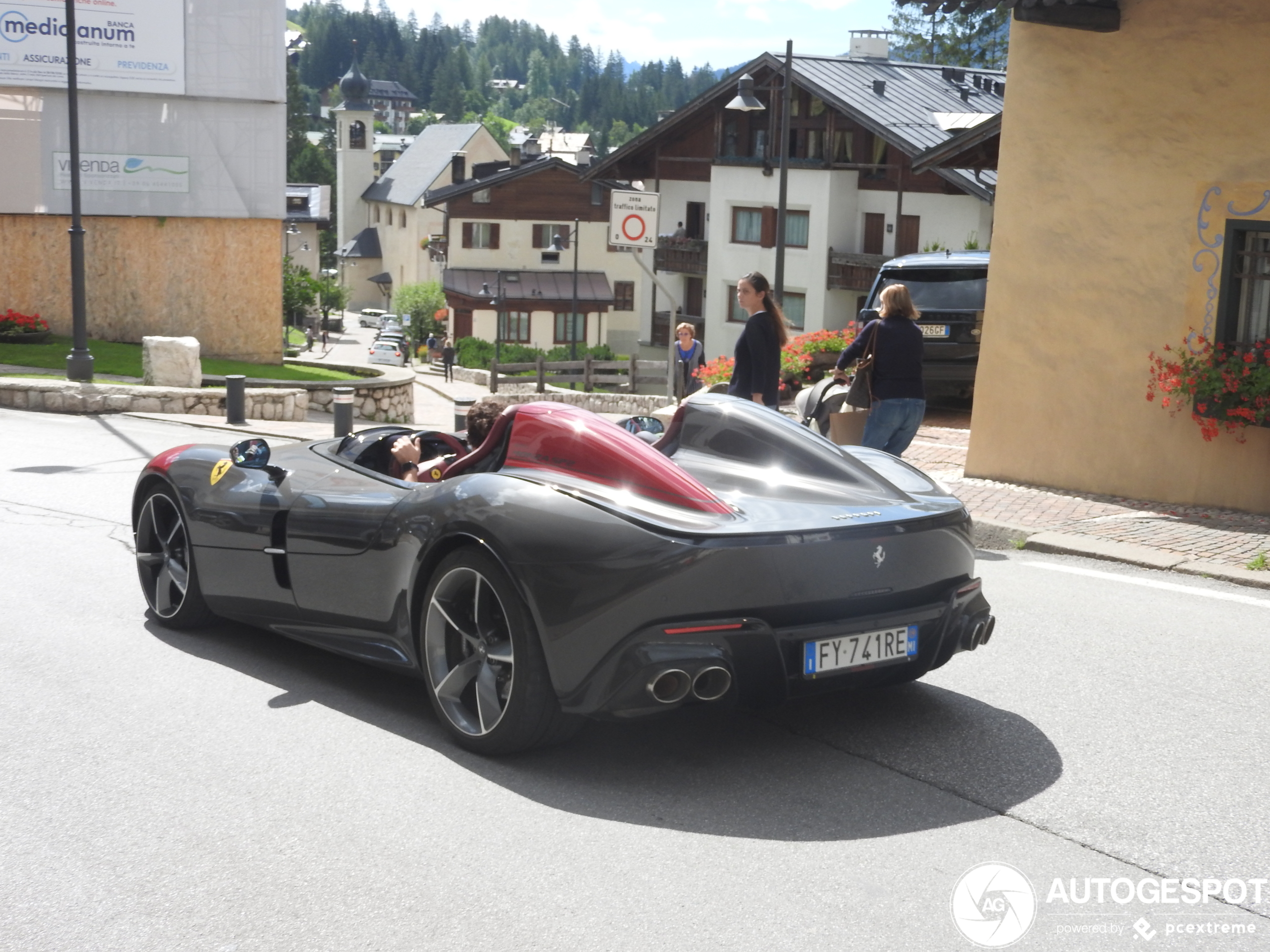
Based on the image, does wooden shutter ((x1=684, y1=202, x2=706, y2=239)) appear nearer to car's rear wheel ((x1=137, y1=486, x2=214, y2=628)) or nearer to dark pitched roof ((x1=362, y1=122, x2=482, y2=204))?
dark pitched roof ((x1=362, y1=122, x2=482, y2=204))

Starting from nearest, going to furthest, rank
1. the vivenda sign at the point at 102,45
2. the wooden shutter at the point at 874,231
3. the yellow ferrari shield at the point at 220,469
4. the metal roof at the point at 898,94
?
the yellow ferrari shield at the point at 220,469, the vivenda sign at the point at 102,45, the metal roof at the point at 898,94, the wooden shutter at the point at 874,231

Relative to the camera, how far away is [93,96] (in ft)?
91.0

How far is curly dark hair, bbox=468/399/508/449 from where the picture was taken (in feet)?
18.7

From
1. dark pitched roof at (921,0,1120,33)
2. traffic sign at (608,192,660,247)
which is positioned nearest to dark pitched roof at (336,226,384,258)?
traffic sign at (608,192,660,247)

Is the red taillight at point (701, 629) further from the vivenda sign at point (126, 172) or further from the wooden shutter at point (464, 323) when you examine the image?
the wooden shutter at point (464, 323)

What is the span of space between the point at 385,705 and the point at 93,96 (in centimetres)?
2542

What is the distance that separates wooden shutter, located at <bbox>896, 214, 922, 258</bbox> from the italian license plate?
45.0 meters

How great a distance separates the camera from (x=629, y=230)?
14.5m

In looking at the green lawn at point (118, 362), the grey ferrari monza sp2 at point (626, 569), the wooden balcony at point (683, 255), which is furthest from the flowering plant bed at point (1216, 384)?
the wooden balcony at point (683, 255)

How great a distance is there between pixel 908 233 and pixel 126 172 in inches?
1116

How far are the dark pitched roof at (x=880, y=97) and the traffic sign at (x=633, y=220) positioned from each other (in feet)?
99.9

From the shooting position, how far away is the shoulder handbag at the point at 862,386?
9.91m

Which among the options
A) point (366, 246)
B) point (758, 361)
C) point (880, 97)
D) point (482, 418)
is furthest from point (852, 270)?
point (366, 246)

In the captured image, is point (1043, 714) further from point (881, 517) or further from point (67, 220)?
point (67, 220)
